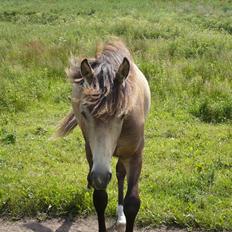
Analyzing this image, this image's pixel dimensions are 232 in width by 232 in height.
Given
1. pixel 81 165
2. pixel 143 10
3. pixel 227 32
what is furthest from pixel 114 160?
pixel 143 10

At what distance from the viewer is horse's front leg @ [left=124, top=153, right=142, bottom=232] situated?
3873 millimetres

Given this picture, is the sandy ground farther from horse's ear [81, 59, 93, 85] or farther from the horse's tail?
horse's ear [81, 59, 93, 85]

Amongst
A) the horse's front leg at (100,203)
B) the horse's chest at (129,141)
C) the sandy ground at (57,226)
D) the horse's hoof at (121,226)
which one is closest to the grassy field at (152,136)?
the sandy ground at (57,226)

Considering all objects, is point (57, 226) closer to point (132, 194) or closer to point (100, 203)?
point (100, 203)

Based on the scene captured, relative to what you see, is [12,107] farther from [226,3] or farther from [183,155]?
[226,3]

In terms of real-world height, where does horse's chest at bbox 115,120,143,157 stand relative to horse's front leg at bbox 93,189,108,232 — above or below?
above

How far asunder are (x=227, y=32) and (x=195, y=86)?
8.56m

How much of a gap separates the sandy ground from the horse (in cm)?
31

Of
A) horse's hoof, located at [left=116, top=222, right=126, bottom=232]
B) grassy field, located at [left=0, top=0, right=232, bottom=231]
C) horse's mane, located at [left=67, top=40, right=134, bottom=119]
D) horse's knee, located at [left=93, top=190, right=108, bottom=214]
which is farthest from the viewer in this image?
grassy field, located at [left=0, top=0, right=232, bottom=231]

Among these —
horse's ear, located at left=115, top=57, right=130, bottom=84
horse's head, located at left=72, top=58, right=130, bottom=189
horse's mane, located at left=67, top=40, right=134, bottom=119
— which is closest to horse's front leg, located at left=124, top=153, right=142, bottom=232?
horse's head, located at left=72, top=58, right=130, bottom=189

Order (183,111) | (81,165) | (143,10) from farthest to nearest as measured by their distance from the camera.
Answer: (143,10), (183,111), (81,165)

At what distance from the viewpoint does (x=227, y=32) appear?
16469 millimetres

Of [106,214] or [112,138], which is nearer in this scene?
[112,138]

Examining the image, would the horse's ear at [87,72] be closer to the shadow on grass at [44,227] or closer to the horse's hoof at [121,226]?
the horse's hoof at [121,226]
